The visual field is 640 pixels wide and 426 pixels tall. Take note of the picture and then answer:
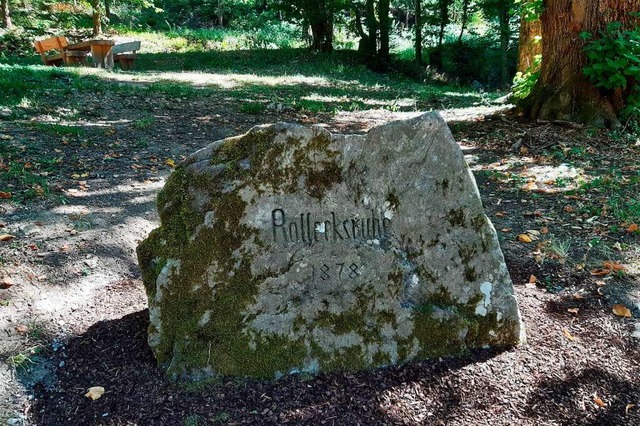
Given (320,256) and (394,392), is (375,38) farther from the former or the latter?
(394,392)

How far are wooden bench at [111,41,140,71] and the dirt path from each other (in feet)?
38.4

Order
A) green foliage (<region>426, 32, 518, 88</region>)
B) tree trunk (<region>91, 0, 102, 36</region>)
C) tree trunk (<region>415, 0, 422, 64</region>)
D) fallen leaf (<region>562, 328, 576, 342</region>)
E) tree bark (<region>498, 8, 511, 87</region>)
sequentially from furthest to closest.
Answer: green foliage (<region>426, 32, 518, 88</region>)
tree trunk (<region>415, 0, 422, 64</region>)
tree bark (<region>498, 8, 511, 87</region>)
tree trunk (<region>91, 0, 102, 36</region>)
fallen leaf (<region>562, 328, 576, 342</region>)

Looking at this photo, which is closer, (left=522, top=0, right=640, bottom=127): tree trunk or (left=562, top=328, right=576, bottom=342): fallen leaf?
(left=562, top=328, right=576, bottom=342): fallen leaf

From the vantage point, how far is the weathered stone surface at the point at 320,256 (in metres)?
3.00

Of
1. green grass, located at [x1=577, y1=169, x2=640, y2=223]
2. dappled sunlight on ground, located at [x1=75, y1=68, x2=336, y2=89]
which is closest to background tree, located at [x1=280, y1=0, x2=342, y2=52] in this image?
dappled sunlight on ground, located at [x1=75, y1=68, x2=336, y2=89]

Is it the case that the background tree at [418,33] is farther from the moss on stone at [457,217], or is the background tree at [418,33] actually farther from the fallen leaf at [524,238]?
the moss on stone at [457,217]

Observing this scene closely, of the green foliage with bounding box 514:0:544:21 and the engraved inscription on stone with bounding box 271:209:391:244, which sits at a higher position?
the green foliage with bounding box 514:0:544:21

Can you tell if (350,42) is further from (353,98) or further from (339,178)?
(339,178)

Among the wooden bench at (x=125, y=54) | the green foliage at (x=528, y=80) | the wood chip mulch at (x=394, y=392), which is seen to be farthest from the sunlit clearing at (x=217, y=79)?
the wood chip mulch at (x=394, y=392)

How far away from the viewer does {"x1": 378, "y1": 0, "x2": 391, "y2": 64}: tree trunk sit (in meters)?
22.1

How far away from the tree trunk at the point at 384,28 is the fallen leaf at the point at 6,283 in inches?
789

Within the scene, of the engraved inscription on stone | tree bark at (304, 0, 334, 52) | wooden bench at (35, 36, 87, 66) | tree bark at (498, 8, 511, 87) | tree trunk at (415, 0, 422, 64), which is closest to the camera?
the engraved inscription on stone

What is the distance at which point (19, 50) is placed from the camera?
2075 cm

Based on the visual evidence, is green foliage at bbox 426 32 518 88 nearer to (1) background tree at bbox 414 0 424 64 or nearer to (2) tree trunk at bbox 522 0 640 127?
(1) background tree at bbox 414 0 424 64
